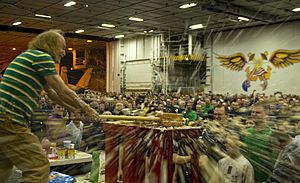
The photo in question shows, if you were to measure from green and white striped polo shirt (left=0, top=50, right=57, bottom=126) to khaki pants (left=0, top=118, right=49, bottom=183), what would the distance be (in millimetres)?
41

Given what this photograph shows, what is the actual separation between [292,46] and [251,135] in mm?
9478

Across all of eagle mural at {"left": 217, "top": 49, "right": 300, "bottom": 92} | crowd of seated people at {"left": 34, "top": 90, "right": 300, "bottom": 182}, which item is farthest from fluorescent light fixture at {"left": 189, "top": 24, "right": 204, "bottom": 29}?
crowd of seated people at {"left": 34, "top": 90, "right": 300, "bottom": 182}

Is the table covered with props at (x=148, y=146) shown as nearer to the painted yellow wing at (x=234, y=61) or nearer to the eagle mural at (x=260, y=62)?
the eagle mural at (x=260, y=62)

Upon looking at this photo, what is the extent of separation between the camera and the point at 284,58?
34.1ft

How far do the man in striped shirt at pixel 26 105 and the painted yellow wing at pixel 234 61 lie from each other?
10.3m

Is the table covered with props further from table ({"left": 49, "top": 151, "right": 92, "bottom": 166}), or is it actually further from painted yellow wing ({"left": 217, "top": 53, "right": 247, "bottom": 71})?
painted yellow wing ({"left": 217, "top": 53, "right": 247, "bottom": 71})

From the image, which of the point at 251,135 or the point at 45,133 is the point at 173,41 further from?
the point at 251,135

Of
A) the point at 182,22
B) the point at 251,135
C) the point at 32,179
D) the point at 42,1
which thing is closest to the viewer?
the point at 32,179

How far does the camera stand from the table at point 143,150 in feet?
6.81

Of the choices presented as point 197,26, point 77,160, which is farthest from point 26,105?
point 197,26

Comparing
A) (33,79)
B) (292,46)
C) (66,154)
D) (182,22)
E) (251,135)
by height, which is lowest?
(66,154)

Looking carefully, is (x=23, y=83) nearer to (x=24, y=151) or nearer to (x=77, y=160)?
(x=24, y=151)

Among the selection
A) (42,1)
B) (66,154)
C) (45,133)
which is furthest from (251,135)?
(42,1)

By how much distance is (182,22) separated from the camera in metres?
10.9
